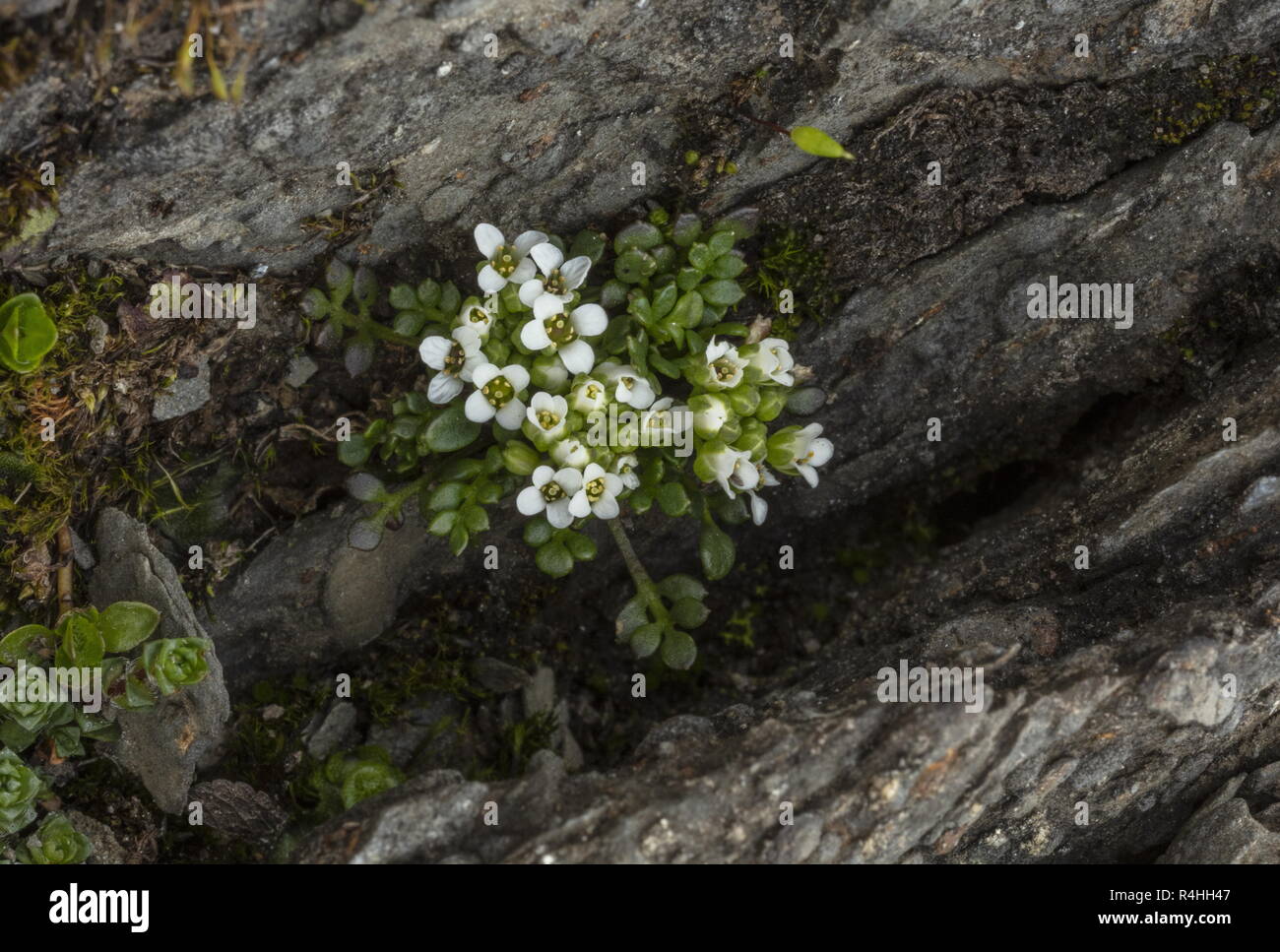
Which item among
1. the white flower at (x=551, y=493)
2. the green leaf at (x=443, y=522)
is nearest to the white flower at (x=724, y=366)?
the white flower at (x=551, y=493)

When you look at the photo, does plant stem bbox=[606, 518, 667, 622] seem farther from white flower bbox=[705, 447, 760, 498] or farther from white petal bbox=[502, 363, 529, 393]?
white petal bbox=[502, 363, 529, 393]

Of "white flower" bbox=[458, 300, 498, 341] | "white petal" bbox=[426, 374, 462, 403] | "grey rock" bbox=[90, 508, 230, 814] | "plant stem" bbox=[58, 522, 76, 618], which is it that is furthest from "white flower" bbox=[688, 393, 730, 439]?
"plant stem" bbox=[58, 522, 76, 618]

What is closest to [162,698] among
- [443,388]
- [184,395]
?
[184,395]

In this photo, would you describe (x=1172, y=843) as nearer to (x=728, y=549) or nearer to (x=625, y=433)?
(x=728, y=549)

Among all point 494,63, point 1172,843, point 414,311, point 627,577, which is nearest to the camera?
point 494,63

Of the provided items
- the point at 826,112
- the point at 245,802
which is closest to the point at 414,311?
the point at 826,112

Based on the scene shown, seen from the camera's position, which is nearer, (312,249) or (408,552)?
(312,249)
